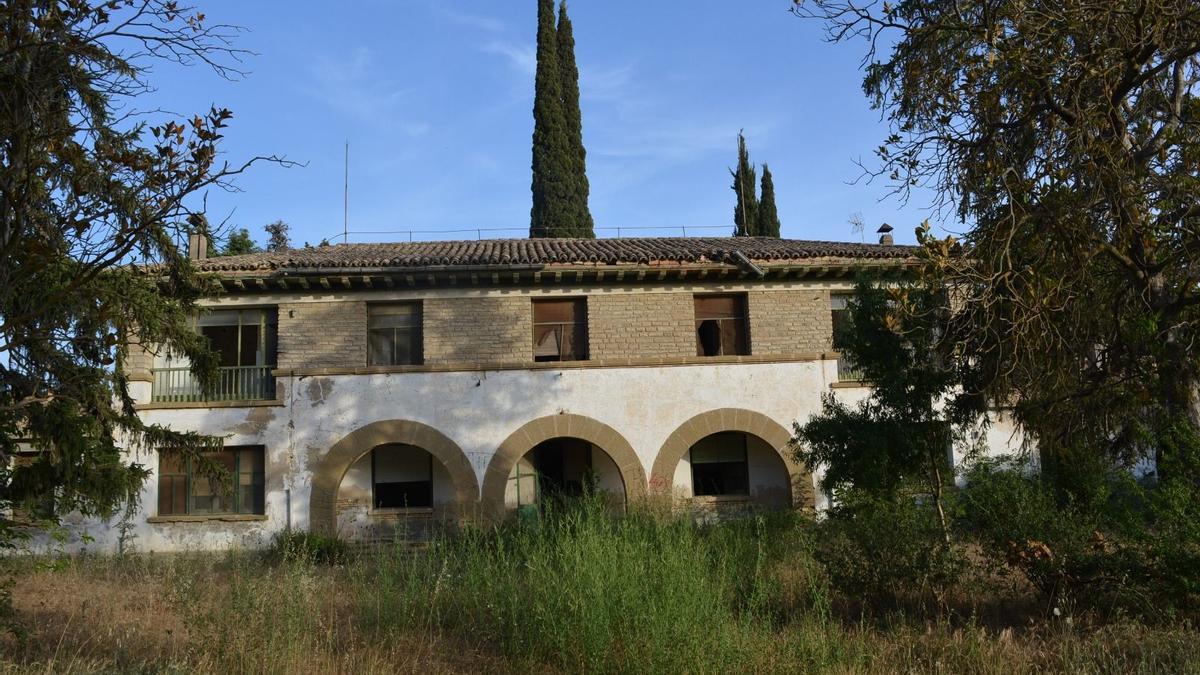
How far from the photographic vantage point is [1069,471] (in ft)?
39.8

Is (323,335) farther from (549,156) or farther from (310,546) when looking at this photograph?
(549,156)

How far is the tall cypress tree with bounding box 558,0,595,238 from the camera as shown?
2739 centimetres

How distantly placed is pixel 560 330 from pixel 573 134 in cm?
1252

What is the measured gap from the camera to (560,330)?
17.7m

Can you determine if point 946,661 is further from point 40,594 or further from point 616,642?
point 40,594

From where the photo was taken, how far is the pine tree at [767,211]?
1296 inches

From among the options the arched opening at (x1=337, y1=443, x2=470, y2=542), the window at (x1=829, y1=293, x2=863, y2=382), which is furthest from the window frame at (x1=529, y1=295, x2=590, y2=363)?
the window at (x1=829, y1=293, x2=863, y2=382)

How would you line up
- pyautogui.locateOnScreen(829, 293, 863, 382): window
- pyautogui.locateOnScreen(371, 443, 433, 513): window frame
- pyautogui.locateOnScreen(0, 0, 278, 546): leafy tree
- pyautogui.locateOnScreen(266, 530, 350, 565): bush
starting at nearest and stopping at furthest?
pyautogui.locateOnScreen(0, 0, 278, 546): leafy tree → pyautogui.locateOnScreen(266, 530, 350, 565): bush → pyautogui.locateOnScreen(371, 443, 433, 513): window frame → pyautogui.locateOnScreen(829, 293, 863, 382): window

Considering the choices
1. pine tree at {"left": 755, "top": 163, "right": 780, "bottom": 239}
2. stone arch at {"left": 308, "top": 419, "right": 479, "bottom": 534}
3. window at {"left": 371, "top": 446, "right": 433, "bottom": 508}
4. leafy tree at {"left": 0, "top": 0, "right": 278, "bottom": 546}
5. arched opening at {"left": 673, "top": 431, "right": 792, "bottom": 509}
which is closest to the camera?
leafy tree at {"left": 0, "top": 0, "right": 278, "bottom": 546}

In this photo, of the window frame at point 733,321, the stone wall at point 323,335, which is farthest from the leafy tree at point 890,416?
the stone wall at point 323,335

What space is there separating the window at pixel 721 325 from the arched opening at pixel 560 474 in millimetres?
2898

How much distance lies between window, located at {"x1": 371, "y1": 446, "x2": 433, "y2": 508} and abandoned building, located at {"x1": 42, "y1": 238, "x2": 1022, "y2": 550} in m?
0.04

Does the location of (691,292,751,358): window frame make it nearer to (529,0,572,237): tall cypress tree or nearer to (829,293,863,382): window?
(829,293,863,382): window

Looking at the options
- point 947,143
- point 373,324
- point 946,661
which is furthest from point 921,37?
point 373,324
